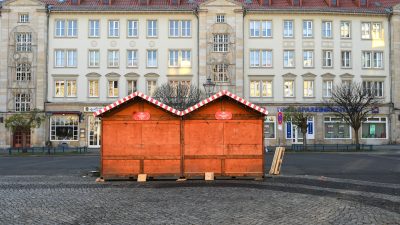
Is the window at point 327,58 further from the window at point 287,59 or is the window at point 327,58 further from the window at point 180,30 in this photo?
the window at point 180,30

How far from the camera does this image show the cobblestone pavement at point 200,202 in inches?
398

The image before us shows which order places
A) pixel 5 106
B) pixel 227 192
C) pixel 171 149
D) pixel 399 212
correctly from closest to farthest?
pixel 399 212 < pixel 227 192 < pixel 171 149 < pixel 5 106

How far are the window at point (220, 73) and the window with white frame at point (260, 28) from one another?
194 inches

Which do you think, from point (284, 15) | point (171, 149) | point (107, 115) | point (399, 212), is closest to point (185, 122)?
point (171, 149)

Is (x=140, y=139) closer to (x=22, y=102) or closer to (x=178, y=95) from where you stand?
(x=178, y=95)

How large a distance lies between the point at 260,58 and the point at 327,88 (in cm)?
805

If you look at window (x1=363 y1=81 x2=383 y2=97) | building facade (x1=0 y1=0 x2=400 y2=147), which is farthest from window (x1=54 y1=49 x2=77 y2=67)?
window (x1=363 y1=81 x2=383 y2=97)

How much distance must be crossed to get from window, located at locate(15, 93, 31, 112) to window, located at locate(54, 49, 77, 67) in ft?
A: 15.4

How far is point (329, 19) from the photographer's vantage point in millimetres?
53406

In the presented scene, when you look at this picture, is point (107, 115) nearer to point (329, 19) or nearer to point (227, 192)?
point (227, 192)

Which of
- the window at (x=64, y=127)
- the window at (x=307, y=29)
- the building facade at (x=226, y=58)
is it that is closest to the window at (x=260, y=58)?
the building facade at (x=226, y=58)

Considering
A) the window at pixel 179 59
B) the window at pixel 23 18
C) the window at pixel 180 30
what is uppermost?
the window at pixel 23 18

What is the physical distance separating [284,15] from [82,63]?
2259cm

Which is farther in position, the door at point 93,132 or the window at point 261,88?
the window at point 261,88
